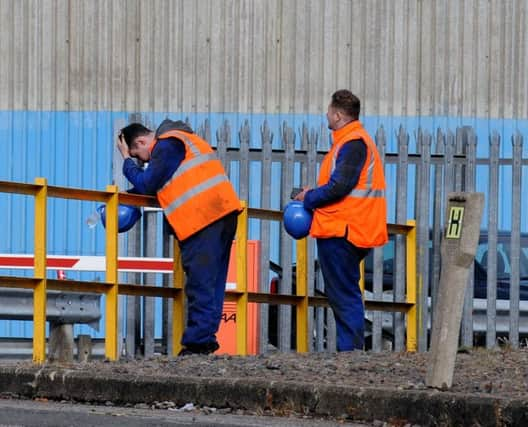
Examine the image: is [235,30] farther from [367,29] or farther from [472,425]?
[472,425]

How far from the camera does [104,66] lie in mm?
22391

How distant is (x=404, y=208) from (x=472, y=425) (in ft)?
20.5

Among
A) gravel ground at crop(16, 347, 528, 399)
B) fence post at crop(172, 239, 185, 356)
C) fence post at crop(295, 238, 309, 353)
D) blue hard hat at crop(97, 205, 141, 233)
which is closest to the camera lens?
gravel ground at crop(16, 347, 528, 399)

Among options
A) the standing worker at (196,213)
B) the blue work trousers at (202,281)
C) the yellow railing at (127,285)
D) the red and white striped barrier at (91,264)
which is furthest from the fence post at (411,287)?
the blue work trousers at (202,281)

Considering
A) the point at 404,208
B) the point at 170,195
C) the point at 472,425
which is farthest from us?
the point at 404,208

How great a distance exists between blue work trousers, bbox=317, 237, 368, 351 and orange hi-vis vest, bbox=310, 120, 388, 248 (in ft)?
0.25

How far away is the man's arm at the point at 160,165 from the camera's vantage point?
10609 mm

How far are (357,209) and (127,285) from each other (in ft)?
5.17

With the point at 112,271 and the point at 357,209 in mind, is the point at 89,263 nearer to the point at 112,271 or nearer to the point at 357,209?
the point at 112,271

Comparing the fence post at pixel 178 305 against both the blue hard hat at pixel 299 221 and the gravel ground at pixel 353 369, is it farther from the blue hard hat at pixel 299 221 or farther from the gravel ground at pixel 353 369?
the gravel ground at pixel 353 369

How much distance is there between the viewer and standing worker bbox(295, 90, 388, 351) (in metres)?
10.9

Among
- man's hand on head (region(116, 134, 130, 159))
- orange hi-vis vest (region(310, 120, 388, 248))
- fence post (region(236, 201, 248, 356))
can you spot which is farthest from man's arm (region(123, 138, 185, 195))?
orange hi-vis vest (region(310, 120, 388, 248))

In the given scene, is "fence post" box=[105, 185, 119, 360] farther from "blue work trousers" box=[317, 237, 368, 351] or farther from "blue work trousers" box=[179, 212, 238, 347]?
"blue work trousers" box=[317, 237, 368, 351]

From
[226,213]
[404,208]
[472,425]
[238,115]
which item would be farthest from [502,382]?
[238,115]
